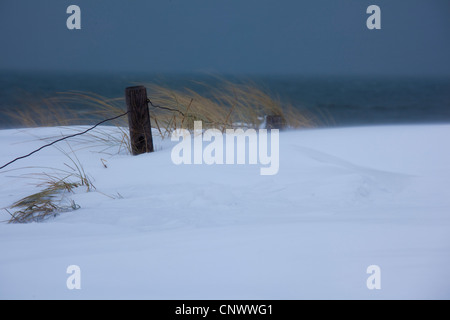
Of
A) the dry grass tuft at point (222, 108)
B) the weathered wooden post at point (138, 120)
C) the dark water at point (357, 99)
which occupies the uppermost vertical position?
the dark water at point (357, 99)

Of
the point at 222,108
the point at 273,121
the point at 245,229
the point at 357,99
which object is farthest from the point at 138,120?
the point at 357,99

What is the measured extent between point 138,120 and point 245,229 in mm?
1581

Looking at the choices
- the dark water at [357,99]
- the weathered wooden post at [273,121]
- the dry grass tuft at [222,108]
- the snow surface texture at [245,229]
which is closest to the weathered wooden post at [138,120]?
the snow surface texture at [245,229]

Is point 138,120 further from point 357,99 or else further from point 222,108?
point 357,99

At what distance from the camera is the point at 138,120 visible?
2975 millimetres

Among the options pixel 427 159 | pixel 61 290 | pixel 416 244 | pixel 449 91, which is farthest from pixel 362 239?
pixel 449 91

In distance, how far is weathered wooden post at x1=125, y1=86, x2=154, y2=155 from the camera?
2.94 m

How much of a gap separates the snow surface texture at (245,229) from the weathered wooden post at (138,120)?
0.16 metres

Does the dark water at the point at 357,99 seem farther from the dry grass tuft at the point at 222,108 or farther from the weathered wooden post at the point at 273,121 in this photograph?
the weathered wooden post at the point at 273,121

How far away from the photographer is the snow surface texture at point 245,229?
4.15 feet

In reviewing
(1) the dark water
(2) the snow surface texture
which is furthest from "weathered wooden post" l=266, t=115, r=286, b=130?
(1) the dark water

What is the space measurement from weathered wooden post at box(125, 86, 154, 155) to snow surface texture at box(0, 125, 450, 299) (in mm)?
156
